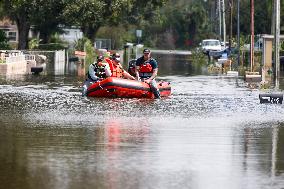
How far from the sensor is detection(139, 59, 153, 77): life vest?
34406 millimetres

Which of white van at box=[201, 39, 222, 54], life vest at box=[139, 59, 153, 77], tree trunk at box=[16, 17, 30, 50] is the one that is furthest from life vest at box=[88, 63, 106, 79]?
white van at box=[201, 39, 222, 54]

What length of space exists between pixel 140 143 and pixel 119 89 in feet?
47.6

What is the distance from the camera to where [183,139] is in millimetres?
19375

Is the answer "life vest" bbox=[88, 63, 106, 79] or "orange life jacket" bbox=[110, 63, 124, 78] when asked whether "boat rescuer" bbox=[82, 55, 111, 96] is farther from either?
"orange life jacket" bbox=[110, 63, 124, 78]

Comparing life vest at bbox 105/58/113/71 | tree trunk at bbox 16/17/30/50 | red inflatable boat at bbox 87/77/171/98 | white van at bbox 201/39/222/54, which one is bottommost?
red inflatable boat at bbox 87/77/171/98

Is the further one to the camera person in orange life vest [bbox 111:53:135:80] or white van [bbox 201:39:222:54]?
white van [bbox 201:39:222:54]

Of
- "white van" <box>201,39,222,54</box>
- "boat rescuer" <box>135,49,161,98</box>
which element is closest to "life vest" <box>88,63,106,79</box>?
"boat rescuer" <box>135,49,161,98</box>

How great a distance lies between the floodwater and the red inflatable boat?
2.48ft

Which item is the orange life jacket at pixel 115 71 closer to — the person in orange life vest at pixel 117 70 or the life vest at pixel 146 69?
the person in orange life vest at pixel 117 70

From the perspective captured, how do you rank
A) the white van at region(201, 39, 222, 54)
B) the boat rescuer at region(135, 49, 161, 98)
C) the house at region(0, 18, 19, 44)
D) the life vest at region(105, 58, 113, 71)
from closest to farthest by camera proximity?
1. the boat rescuer at region(135, 49, 161, 98)
2. the life vest at region(105, 58, 113, 71)
3. the white van at region(201, 39, 222, 54)
4. the house at region(0, 18, 19, 44)

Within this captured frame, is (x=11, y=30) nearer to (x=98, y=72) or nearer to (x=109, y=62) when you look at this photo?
(x=109, y=62)

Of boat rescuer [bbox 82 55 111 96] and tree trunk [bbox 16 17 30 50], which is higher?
tree trunk [bbox 16 17 30 50]

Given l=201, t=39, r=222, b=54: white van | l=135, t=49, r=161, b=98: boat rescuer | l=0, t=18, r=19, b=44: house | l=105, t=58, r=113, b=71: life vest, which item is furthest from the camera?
l=0, t=18, r=19, b=44: house

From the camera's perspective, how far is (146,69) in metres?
34.5
